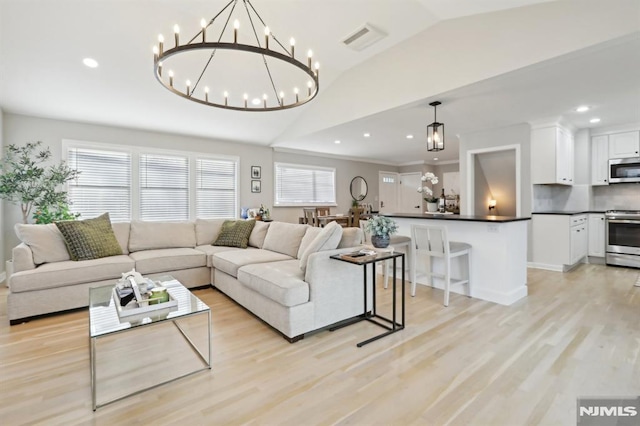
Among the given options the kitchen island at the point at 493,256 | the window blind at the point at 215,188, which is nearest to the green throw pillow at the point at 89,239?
the window blind at the point at 215,188

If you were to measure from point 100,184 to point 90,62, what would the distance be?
86.1 inches

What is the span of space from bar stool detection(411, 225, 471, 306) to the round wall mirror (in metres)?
5.16

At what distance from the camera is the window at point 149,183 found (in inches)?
199

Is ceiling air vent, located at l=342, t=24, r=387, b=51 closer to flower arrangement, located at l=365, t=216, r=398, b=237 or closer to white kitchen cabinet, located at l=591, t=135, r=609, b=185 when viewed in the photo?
flower arrangement, located at l=365, t=216, r=398, b=237

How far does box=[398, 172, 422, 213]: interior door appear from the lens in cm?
976

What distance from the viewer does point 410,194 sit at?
9.99 m

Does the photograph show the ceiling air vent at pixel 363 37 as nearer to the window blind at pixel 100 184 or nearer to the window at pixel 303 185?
the window at pixel 303 185

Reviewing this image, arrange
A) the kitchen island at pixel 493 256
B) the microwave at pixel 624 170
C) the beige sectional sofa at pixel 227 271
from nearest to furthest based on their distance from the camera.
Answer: the beige sectional sofa at pixel 227 271, the kitchen island at pixel 493 256, the microwave at pixel 624 170

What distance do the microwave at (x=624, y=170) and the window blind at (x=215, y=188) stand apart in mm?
7224

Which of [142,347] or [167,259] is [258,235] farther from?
[142,347]

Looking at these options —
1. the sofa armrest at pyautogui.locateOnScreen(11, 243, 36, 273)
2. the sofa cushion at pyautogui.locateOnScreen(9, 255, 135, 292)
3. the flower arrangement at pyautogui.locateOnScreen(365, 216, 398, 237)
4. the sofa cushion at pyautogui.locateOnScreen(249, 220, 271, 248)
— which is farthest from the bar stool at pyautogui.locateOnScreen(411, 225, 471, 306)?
the sofa armrest at pyautogui.locateOnScreen(11, 243, 36, 273)

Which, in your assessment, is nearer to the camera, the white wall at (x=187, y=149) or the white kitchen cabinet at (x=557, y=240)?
the white wall at (x=187, y=149)

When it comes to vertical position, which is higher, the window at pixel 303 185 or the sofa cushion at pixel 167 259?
the window at pixel 303 185

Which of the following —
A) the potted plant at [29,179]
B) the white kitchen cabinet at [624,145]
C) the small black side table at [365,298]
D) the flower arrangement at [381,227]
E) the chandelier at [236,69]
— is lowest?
the small black side table at [365,298]
